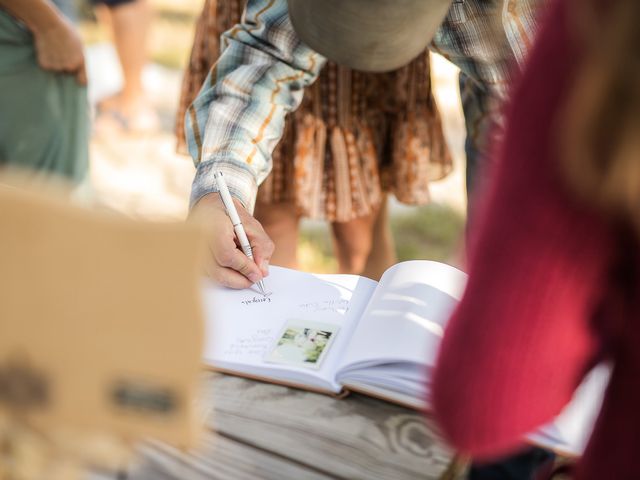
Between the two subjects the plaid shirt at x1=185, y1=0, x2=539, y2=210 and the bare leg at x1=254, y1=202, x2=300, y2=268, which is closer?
the plaid shirt at x1=185, y1=0, x2=539, y2=210

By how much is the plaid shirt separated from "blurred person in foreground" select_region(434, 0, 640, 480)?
A: 0.64m

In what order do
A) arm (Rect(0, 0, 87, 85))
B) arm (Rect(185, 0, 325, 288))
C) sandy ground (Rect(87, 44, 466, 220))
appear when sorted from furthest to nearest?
1. sandy ground (Rect(87, 44, 466, 220))
2. arm (Rect(0, 0, 87, 85))
3. arm (Rect(185, 0, 325, 288))

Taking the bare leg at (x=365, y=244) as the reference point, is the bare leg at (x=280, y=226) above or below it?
above

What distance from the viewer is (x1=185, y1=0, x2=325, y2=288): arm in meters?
1.07

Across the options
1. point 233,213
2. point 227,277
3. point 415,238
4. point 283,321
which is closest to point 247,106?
point 233,213

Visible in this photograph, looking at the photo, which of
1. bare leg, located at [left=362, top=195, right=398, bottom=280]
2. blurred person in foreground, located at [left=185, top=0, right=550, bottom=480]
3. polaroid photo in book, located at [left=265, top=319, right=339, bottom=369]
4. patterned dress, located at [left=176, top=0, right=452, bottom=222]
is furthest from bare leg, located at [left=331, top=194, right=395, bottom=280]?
polaroid photo in book, located at [left=265, top=319, right=339, bottom=369]

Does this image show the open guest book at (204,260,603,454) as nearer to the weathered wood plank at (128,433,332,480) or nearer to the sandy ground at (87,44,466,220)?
the weathered wood plank at (128,433,332,480)

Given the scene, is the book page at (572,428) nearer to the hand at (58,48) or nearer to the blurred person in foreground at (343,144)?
the blurred person in foreground at (343,144)

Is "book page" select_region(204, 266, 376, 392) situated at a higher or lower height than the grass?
higher

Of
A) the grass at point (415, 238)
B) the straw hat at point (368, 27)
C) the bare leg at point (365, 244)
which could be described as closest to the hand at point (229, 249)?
the straw hat at point (368, 27)

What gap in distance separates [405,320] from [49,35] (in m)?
1.14

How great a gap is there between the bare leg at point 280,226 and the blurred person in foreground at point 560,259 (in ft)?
3.40

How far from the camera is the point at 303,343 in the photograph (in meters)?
0.82

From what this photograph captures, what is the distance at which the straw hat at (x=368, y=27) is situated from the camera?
0.96m
